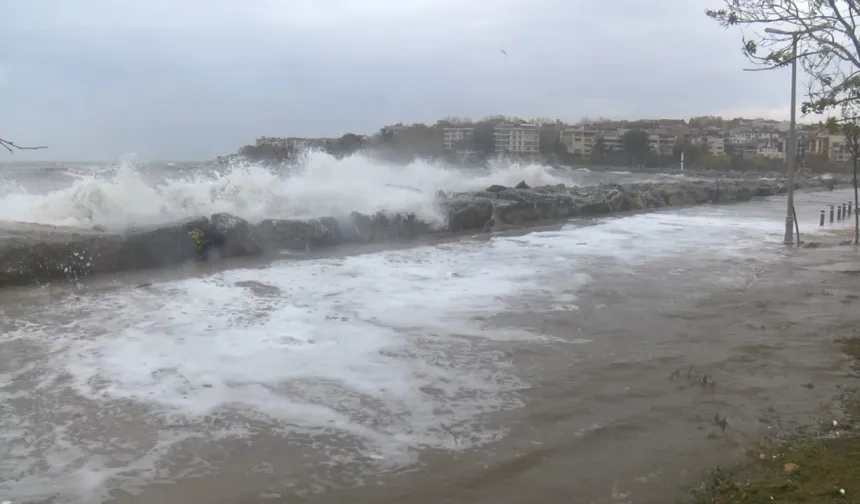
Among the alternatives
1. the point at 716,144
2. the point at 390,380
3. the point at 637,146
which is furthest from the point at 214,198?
the point at 716,144

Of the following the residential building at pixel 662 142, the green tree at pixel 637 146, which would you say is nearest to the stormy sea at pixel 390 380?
the green tree at pixel 637 146

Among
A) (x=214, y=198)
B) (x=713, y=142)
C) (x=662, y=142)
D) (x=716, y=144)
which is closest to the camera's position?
(x=214, y=198)

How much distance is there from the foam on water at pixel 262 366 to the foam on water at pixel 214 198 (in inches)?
273

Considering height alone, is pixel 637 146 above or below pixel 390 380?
above

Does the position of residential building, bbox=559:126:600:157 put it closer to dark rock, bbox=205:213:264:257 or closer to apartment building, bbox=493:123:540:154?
apartment building, bbox=493:123:540:154

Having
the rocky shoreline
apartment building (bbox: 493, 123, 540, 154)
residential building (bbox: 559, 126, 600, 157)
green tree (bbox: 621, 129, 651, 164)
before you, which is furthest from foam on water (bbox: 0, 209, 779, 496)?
residential building (bbox: 559, 126, 600, 157)

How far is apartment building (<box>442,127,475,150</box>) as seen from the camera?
265 ft

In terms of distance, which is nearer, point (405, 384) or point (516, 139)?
point (405, 384)

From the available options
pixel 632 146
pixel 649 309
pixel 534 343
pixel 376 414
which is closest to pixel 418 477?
pixel 376 414

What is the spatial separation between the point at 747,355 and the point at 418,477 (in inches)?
177

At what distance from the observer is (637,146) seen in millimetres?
107062

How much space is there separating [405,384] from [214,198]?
15.4 metres

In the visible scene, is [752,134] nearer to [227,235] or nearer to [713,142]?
[713,142]

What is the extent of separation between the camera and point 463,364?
277 inches
